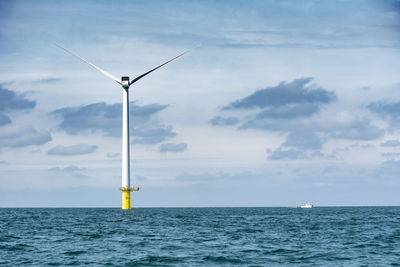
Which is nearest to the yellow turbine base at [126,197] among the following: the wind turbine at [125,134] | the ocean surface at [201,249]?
the wind turbine at [125,134]

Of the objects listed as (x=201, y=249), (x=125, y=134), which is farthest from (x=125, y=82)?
(x=201, y=249)

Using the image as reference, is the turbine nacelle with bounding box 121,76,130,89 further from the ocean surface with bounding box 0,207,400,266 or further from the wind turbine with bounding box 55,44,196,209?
the ocean surface with bounding box 0,207,400,266

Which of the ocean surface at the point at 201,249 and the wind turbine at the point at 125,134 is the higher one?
the wind turbine at the point at 125,134

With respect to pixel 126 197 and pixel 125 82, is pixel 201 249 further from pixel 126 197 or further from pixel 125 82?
pixel 125 82

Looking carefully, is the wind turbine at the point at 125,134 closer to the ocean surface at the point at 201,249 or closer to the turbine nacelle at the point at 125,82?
the turbine nacelle at the point at 125,82

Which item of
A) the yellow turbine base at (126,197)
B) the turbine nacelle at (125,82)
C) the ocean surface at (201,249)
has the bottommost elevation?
the ocean surface at (201,249)

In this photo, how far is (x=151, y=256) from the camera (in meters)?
55.6

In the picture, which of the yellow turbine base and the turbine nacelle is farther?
the yellow turbine base

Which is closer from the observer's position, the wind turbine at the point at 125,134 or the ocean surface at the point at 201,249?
the ocean surface at the point at 201,249

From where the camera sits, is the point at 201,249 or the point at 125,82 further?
the point at 125,82

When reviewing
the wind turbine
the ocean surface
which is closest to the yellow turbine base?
the wind turbine

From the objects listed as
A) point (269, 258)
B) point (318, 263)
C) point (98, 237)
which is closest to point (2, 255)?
point (98, 237)

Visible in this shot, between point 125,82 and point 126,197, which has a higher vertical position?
point 125,82

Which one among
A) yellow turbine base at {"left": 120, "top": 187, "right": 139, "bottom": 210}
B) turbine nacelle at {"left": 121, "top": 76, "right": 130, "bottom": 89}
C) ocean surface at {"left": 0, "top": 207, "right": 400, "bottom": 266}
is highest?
turbine nacelle at {"left": 121, "top": 76, "right": 130, "bottom": 89}
